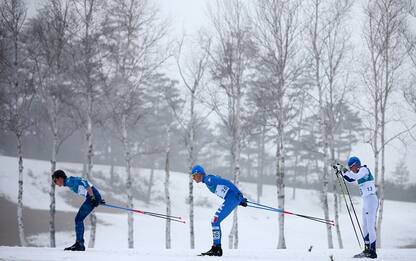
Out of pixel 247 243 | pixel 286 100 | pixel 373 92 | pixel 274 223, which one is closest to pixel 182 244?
pixel 247 243

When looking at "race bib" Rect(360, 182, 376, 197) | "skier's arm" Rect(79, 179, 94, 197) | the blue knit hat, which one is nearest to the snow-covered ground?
"skier's arm" Rect(79, 179, 94, 197)

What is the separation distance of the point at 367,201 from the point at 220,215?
328 centimetres

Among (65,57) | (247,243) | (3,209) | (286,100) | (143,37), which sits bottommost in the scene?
(247,243)

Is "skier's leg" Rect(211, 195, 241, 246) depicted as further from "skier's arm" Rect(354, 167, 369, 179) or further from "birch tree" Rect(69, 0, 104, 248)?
"birch tree" Rect(69, 0, 104, 248)

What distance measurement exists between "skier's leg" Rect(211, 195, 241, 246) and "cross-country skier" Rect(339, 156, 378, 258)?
8.76 feet

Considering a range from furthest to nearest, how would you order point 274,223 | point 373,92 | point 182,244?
1. point 274,223
2. point 182,244
3. point 373,92

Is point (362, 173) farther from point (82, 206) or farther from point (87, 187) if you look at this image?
point (82, 206)

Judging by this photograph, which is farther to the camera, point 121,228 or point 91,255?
point 121,228

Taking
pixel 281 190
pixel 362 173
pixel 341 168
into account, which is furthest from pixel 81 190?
pixel 281 190

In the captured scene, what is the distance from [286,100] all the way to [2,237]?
18.9m

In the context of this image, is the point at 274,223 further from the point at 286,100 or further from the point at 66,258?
the point at 66,258

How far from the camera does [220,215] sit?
24.4 feet

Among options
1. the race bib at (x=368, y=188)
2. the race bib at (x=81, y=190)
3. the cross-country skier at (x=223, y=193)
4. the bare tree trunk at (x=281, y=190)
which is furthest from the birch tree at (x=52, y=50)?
the race bib at (x=368, y=188)

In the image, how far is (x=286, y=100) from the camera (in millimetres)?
19359
